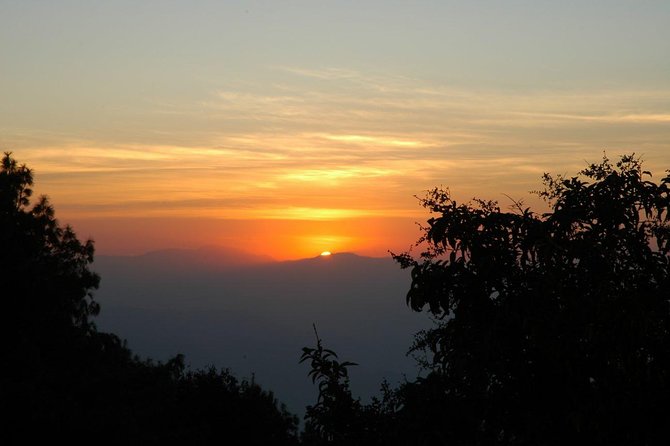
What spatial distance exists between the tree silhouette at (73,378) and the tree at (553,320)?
23374 mm

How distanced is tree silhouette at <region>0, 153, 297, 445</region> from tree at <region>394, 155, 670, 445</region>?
23.4m

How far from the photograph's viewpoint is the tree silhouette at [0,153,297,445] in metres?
34.2

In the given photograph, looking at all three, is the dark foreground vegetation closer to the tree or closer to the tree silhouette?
the tree

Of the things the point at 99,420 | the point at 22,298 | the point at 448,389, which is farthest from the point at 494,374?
the point at 22,298

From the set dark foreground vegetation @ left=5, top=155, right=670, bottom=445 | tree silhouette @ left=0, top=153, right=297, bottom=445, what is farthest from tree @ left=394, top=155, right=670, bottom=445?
tree silhouette @ left=0, top=153, right=297, bottom=445

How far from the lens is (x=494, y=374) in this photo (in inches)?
502

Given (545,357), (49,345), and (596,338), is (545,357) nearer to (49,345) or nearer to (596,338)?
(596,338)

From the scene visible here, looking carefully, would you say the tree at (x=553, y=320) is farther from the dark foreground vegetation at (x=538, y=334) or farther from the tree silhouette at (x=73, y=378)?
the tree silhouette at (x=73, y=378)

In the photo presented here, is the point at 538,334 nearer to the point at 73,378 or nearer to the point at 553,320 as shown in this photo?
the point at 553,320

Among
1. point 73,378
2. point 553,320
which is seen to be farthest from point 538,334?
point 73,378

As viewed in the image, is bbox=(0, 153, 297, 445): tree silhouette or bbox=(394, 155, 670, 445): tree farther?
bbox=(0, 153, 297, 445): tree silhouette

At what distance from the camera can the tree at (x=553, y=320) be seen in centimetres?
1155

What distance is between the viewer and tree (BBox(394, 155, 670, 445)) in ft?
37.9

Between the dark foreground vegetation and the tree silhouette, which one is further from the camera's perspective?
the tree silhouette
